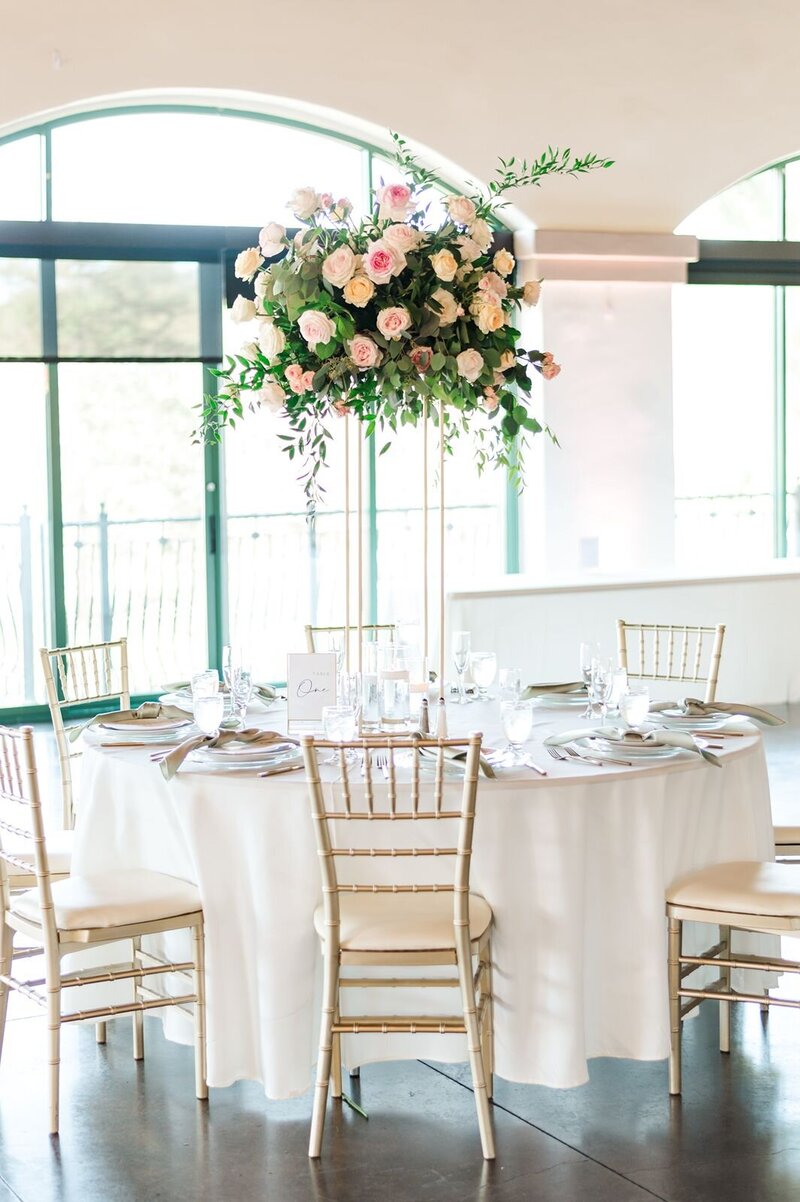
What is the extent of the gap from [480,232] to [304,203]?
0.43 meters

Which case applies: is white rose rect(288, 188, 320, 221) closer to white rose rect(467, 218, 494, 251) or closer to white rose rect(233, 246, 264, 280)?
white rose rect(233, 246, 264, 280)

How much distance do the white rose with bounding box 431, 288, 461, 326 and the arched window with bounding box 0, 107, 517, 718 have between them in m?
4.78

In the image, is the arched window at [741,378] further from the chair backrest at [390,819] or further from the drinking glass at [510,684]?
the chair backrest at [390,819]

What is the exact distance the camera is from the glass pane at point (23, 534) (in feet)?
26.8

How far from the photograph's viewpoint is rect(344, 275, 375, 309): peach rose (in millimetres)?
3361

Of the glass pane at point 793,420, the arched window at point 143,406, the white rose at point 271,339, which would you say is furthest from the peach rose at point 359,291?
the glass pane at point 793,420

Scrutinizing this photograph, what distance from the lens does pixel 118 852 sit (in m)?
3.62

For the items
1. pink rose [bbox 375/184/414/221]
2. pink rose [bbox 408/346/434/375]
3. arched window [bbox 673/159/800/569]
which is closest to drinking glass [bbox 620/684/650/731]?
pink rose [bbox 408/346/434/375]

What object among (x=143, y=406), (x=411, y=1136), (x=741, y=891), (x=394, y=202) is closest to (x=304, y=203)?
(x=394, y=202)

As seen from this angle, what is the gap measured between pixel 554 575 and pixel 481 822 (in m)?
5.37

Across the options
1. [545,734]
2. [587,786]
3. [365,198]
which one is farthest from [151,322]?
[587,786]

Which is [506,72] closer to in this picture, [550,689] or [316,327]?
[550,689]

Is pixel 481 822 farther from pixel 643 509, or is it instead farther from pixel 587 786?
pixel 643 509

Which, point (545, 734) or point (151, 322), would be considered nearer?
point (545, 734)
